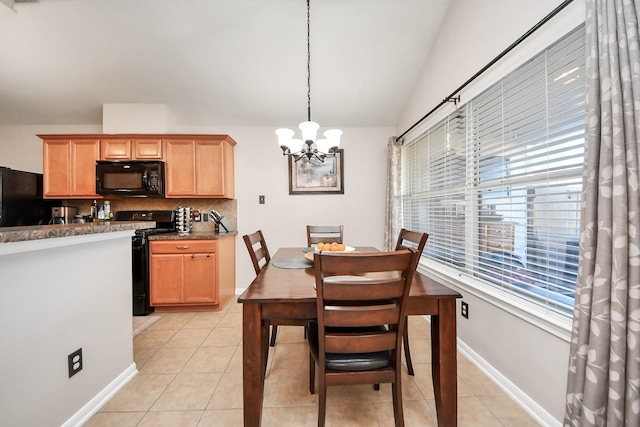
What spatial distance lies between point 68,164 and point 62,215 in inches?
28.5

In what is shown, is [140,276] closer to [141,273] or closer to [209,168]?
[141,273]

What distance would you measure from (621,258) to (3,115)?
19.6 ft

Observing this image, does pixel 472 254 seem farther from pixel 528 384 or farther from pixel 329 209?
pixel 329 209

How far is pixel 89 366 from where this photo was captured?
144cm

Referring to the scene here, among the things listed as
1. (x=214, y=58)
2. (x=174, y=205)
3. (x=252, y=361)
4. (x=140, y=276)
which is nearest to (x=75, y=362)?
(x=252, y=361)

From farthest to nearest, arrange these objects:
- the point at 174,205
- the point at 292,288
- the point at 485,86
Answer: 1. the point at 174,205
2. the point at 485,86
3. the point at 292,288

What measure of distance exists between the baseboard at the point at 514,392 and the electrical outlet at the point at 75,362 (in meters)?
2.54

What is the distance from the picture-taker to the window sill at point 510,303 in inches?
49.5

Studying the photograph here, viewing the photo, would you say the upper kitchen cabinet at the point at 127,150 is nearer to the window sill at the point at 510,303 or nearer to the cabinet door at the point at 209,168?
the cabinet door at the point at 209,168

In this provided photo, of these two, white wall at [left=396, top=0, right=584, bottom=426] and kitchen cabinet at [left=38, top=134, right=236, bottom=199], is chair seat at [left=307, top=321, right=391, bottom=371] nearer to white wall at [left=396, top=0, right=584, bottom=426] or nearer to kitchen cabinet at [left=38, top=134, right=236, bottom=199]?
white wall at [left=396, top=0, right=584, bottom=426]

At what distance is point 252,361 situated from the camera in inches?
45.8

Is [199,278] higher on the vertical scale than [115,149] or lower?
lower

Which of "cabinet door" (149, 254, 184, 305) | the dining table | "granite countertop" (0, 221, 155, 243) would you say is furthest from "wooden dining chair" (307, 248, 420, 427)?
"cabinet door" (149, 254, 184, 305)

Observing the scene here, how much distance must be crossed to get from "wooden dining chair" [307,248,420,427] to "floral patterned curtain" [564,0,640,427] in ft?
2.14
